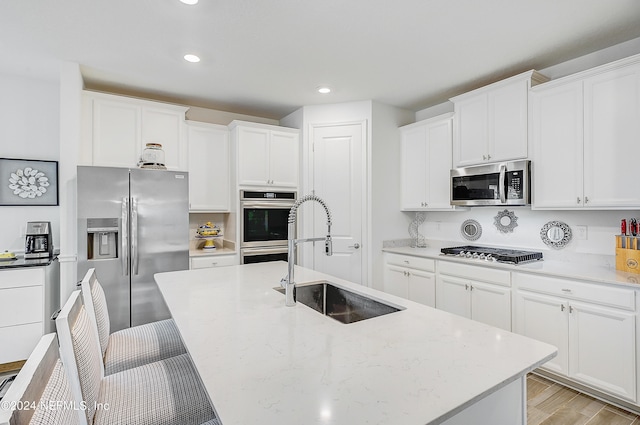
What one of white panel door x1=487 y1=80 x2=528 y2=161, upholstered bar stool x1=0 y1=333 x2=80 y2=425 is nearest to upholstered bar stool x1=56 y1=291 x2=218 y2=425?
upholstered bar stool x1=0 y1=333 x2=80 y2=425

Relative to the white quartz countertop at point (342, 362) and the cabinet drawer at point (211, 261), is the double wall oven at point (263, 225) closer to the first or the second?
the cabinet drawer at point (211, 261)

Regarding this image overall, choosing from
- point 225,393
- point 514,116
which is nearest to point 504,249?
point 514,116

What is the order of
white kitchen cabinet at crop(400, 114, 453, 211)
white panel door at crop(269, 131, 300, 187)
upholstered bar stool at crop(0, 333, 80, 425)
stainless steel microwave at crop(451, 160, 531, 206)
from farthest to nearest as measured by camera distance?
white panel door at crop(269, 131, 300, 187), white kitchen cabinet at crop(400, 114, 453, 211), stainless steel microwave at crop(451, 160, 531, 206), upholstered bar stool at crop(0, 333, 80, 425)

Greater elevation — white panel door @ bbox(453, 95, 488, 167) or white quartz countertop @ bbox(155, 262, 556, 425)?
white panel door @ bbox(453, 95, 488, 167)

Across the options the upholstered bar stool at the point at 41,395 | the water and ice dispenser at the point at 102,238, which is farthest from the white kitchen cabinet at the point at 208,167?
the upholstered bar stool at the point at 41,395

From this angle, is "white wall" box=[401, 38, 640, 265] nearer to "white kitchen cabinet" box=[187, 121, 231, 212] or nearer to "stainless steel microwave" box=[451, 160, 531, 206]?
"stainless steel microwave" box=[451, 160, 531, 206]

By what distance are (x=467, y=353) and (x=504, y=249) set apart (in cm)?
252

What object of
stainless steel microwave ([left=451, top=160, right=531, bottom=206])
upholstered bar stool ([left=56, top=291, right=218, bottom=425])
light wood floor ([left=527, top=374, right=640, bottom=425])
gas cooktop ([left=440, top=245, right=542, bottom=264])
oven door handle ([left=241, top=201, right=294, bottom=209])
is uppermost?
stainless steel microwave ([left=451, top=160, right=531, bottom=206])

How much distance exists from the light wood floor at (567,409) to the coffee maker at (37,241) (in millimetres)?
4103

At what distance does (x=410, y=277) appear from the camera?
3.52m

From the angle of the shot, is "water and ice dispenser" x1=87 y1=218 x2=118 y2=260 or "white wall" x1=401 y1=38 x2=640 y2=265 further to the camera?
"water and ice dispenser" x1=87 y1=218 x2=118 y2=260

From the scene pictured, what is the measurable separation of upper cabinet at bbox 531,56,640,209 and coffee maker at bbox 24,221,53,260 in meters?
4.43

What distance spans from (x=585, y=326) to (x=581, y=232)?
871 millimetres

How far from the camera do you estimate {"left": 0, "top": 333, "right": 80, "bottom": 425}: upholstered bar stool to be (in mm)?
593
